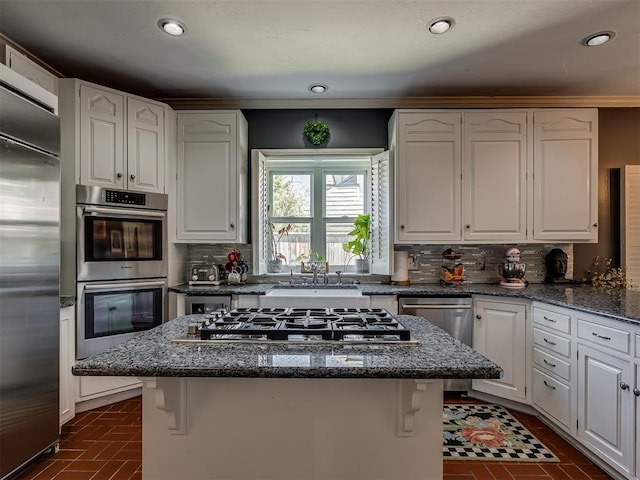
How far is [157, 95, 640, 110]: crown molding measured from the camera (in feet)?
11.2

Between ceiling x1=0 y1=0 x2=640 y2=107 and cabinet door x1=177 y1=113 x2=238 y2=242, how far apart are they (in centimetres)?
33

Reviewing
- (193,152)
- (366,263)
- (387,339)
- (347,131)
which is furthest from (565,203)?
(193,152)

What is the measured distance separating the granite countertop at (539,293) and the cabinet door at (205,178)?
1.82ft

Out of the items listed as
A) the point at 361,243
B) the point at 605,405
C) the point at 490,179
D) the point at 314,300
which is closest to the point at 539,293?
the point at 605,405

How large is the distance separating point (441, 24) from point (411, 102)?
1.21 metres

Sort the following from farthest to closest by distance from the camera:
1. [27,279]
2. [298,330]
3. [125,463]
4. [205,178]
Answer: [205,178] < [125,463] < [27,279] < [298,330]

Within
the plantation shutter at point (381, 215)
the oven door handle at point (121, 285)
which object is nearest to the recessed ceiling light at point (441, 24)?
the plantation shutter at point (381, 215)

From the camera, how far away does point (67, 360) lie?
2.52m

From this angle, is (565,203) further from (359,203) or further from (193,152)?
(193,152)

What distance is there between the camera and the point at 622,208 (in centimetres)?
334

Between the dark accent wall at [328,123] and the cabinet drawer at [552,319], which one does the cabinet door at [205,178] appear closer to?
the dark accent wall at [328,123]

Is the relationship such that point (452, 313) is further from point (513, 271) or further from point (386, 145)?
point (386, 145)

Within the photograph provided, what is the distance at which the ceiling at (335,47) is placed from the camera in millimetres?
2098

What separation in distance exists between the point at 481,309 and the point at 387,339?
190 cm
